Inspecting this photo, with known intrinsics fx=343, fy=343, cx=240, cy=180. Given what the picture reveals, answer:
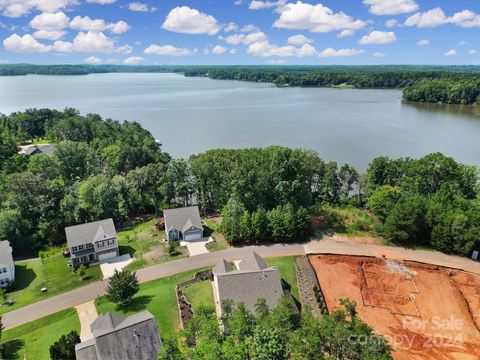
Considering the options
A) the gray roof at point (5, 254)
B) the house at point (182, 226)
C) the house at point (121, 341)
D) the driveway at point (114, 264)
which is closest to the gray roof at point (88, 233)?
the driveway at point (114, 264)

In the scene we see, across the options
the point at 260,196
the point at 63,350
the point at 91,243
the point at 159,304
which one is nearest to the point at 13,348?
the point at 63,350

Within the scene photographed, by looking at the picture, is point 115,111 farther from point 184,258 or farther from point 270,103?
point 184,258

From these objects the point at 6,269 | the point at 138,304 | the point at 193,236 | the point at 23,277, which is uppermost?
the point at 6,269

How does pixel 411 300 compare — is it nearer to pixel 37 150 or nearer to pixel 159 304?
pixel 159 304

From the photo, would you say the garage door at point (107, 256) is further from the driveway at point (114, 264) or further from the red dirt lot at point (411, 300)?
the red dirt lot at point (411, 300)

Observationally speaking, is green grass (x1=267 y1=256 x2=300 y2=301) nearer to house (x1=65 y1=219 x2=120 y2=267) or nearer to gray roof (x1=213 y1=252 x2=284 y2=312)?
gray roof (x1=213 y1=252 x2=284 y2=312)

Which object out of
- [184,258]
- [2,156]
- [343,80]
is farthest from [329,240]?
[343,80]
